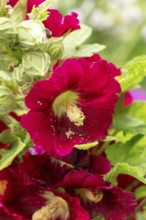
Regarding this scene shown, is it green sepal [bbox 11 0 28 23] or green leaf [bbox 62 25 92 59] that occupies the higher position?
green sepal [bbox 11 0 28 23]

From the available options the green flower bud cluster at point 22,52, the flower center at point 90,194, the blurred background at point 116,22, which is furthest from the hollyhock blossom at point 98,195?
the blurred background at point 116,22

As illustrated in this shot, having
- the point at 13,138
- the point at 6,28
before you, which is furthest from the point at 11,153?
the point at 6,28

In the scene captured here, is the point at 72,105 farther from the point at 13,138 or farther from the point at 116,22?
the point at 116,22

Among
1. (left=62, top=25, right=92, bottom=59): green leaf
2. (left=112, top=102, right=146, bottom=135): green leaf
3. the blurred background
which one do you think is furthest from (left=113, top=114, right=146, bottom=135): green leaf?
the blurred background

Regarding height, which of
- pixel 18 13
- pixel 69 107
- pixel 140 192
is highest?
pixel 18 13

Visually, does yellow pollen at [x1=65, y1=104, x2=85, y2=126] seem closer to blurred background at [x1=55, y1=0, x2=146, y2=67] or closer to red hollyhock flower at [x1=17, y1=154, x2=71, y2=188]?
red hollyhock flower at [x1=17, y1=154, x2=71, y2=188]

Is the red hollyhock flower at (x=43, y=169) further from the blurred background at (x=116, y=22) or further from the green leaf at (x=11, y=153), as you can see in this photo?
the blurred background at (x=116, y=22)
